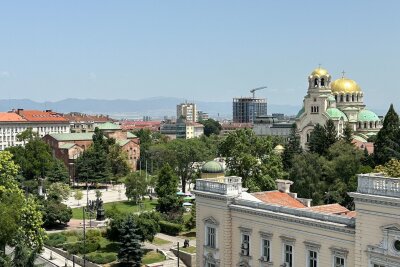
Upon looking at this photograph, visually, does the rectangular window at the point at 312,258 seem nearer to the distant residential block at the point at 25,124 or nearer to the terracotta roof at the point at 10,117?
the distant residential block at the point at 25,124

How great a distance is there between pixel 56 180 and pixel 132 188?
57.8 ft

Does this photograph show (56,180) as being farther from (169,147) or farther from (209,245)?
(209,245)

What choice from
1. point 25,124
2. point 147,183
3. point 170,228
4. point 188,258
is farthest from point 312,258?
point 25,124

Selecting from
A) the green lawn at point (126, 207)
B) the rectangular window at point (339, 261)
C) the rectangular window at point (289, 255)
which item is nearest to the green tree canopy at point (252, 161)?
the green lawn at point (126, 207)

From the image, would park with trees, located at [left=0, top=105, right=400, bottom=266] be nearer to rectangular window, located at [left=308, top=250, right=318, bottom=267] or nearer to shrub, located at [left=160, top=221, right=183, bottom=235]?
shrub, located at [left=160, top=221, right=183, bottom=235]

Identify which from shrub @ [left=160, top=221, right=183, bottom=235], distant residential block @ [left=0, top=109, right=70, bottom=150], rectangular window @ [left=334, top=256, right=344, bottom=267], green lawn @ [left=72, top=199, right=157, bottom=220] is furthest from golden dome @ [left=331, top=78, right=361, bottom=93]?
rectangular window @ [left=334, top=256, right=344, bottom=267]

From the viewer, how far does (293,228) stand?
30.3 m

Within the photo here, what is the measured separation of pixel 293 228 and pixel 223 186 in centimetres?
578

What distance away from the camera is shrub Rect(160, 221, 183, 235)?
58.0 metres

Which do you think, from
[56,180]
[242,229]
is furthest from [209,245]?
[56,180]

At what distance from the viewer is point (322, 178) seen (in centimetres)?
6544

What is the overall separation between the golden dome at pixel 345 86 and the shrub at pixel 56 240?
250 ft

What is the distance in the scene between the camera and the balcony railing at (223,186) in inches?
1347

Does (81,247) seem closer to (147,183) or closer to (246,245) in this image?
(246,245)
